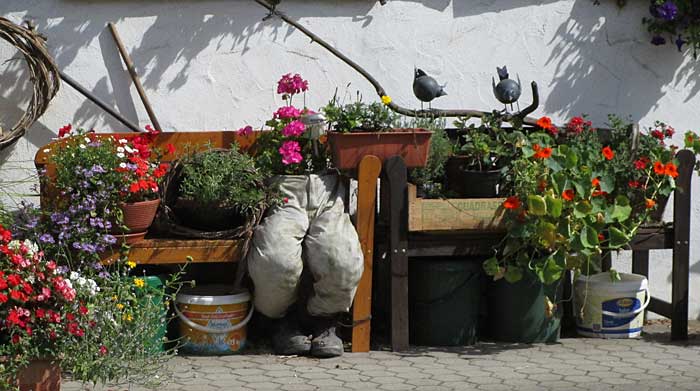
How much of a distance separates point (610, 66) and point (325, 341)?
2614 mm

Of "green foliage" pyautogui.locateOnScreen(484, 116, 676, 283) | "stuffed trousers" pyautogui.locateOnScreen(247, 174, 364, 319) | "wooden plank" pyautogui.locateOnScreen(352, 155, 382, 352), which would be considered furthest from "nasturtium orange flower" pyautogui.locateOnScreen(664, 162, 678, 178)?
"stuffed trousers" pyautogui.locateOnScreen(247, 174, 364, 319)

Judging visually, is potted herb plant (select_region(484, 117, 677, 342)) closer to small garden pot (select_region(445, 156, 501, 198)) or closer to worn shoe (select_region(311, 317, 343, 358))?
small garden pot (select_region(445, 156, 501, 198))

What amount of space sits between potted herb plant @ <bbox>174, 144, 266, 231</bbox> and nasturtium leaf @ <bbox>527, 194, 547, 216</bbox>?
1444mm

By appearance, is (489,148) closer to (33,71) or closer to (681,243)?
(681,243)

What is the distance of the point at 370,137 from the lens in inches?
244

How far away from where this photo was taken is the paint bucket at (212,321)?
6121 millimetres

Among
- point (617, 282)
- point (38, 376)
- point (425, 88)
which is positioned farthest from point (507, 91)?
point (38, 376)

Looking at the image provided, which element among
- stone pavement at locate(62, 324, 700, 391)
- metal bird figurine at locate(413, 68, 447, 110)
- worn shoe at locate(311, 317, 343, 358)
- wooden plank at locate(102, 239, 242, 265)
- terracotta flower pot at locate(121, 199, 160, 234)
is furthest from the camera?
metal bird figurine at locate(413, 68, 447, 110)

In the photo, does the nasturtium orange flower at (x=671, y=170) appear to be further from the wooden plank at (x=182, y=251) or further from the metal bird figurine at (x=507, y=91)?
the wooden plank at (x=182, y=251)

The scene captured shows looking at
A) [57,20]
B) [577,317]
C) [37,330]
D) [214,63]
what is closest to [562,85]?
[577,317]

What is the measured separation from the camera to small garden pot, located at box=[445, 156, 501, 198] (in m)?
6.37

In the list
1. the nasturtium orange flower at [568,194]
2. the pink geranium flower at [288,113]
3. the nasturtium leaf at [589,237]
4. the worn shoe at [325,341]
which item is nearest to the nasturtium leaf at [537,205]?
the nasturtium orange flower at [568,194]

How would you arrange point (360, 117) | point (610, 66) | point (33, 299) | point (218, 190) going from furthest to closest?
point (610, 66)
point (360, 117)
point (218, 190)
point (33, 299)

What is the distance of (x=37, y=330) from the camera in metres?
4.89
